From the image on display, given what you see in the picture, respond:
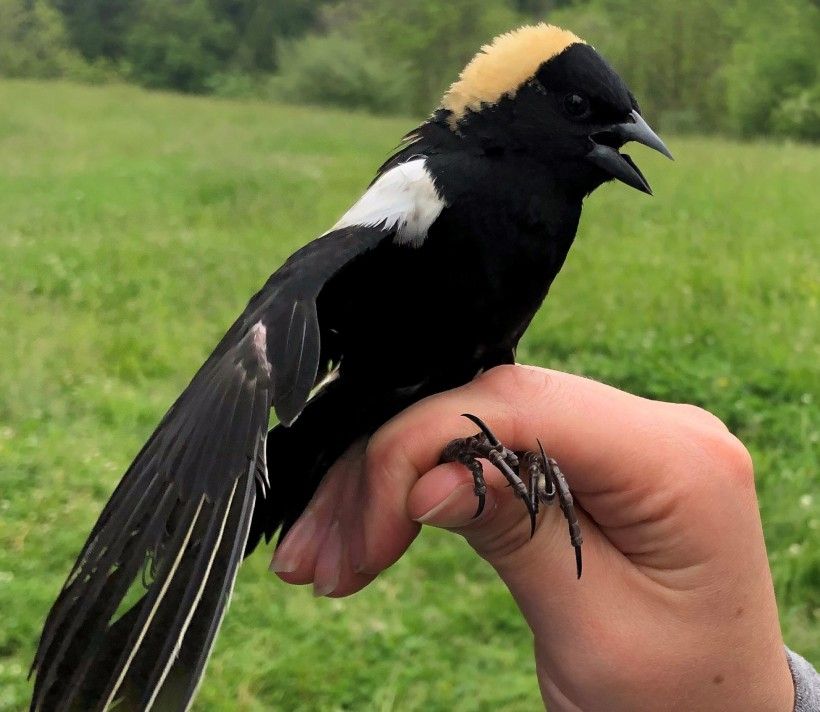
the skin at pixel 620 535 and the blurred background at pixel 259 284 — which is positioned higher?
the skin at pixel 620 535

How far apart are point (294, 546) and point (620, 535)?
2.40 ft

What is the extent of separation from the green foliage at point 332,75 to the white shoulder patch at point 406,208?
29.2 m

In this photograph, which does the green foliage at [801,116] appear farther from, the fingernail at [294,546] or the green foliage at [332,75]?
the fingernail at [294,546]

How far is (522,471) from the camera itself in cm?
156

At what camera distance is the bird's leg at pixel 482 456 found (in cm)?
146

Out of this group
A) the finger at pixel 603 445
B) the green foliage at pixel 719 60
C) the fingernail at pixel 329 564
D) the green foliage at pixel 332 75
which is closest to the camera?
the finger at pixel 603 445

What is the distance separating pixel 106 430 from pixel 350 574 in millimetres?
2058

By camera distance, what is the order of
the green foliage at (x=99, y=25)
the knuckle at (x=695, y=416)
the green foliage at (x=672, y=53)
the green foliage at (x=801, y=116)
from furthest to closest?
the green foliage at (x=99, y=25) < the green foliage at (x=801, y=116) < the green foliage at (x=672, y=53) < the knuckle at (x=695, y=416)

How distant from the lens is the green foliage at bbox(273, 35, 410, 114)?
30.6 metres

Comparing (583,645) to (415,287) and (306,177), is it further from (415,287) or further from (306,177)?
(306,177)

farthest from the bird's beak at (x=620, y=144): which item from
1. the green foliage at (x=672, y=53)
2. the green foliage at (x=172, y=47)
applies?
the green foliage at (x=172, y=47)

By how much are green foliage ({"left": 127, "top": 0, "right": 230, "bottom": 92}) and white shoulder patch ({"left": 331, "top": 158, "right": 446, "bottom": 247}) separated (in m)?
34.3

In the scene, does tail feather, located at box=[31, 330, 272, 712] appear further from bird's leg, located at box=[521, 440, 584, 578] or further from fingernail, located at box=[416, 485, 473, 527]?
bird's leg, located at box=[521, 440, 584, 578]

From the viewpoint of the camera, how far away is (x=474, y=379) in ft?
5.50
